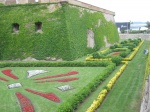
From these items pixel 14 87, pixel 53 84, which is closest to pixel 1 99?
pixel 14 87

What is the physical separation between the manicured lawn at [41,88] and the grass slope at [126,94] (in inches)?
71.2

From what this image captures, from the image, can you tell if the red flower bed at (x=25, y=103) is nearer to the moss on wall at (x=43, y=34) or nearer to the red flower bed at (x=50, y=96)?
the red flower bed at (x=50, y=96)

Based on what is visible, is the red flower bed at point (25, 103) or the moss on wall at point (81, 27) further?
the moss on wall at point (81, 27)

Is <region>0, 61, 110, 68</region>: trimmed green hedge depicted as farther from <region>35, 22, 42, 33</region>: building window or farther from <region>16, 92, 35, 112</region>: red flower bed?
<region>16, 92, 35, 112</region>: red flower bed

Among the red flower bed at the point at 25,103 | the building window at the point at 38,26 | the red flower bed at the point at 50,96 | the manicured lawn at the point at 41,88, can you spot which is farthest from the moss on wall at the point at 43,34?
the red flower bed at the point at 25,103

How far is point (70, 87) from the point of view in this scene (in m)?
13.5

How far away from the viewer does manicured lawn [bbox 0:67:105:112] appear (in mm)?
10781

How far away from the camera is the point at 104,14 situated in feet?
126

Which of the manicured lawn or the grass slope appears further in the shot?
the manicured lawn

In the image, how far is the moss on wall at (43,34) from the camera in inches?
914

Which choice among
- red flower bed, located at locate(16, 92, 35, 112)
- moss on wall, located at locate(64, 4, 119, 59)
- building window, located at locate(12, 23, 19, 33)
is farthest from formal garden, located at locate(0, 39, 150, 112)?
building window, located at locate(12, 23, 19, 33)

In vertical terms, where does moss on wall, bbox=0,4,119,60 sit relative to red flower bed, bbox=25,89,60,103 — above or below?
above

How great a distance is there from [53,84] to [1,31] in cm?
1307

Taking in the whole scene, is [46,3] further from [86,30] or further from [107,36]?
[107,36]
